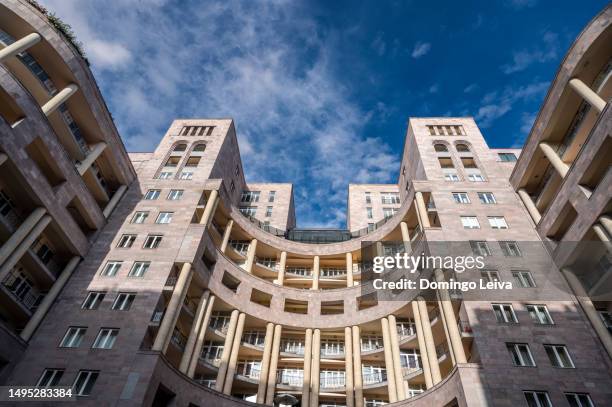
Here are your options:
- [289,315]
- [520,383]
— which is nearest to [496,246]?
[520,383]

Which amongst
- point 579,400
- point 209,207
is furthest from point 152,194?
point 579,400

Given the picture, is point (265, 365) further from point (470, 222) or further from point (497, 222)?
point (497, 222)

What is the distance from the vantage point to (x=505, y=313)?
29.5 metres

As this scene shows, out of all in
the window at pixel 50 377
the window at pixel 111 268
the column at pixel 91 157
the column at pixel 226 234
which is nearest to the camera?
the window at pixel 50 377

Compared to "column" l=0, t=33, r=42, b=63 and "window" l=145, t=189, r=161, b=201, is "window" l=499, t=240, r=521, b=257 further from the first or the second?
"column" l=0, t=33, r=42, b=63

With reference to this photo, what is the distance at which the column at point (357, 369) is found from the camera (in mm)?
35094

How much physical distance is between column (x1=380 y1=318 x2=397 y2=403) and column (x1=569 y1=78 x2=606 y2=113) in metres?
26.6

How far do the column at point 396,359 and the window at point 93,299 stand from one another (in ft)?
88.7

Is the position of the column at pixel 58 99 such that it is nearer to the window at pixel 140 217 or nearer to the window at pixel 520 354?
the window at pixel 140 217

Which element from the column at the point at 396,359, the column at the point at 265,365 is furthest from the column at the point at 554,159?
the column at the point at 265,365

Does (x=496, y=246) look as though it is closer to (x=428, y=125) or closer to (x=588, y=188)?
(x=588, y=188)

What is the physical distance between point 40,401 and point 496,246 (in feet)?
124

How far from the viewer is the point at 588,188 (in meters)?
30.3

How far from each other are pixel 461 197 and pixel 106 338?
3617cm
